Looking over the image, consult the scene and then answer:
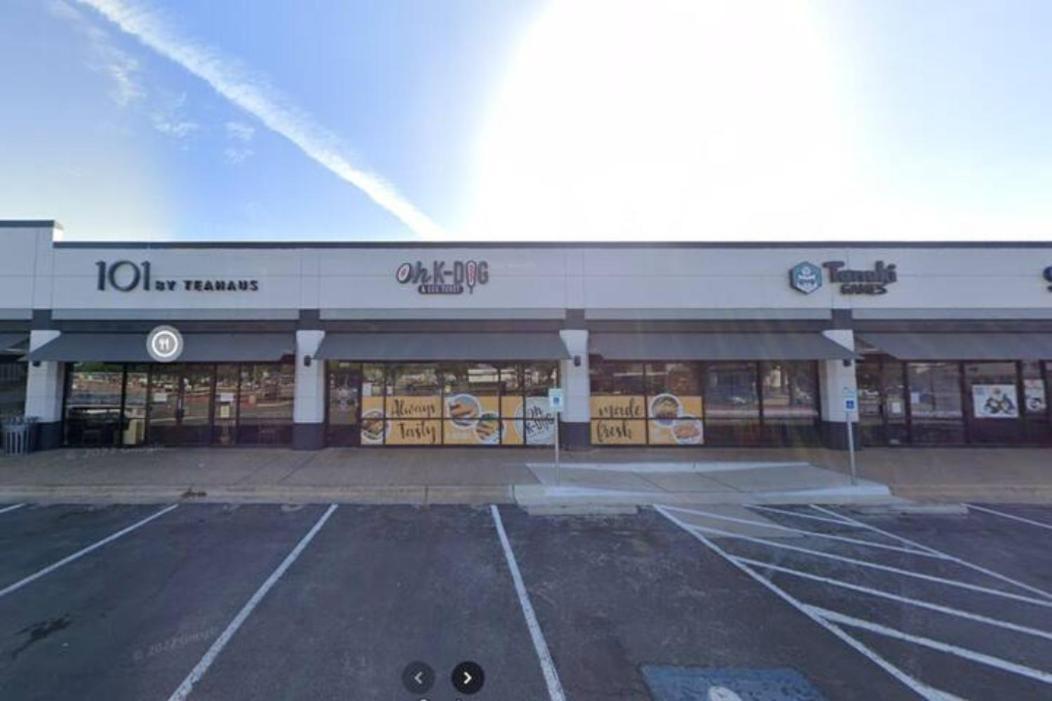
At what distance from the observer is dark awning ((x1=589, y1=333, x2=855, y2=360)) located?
1336 cm

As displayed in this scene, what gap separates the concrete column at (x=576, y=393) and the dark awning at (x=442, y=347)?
0.55 metres

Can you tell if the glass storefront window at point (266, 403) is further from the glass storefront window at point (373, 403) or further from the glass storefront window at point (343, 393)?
the glass storefront window at point (373, 403)

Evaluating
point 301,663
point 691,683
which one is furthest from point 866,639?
point 301,663

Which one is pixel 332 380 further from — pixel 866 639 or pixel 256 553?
pixel 866 639

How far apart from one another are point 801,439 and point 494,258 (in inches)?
433

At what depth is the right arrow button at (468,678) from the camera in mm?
3669

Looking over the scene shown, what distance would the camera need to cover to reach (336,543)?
22.8 ft

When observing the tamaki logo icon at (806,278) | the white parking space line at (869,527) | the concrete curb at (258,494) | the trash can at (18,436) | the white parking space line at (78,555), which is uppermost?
the tamaki logo icon at (806,278)

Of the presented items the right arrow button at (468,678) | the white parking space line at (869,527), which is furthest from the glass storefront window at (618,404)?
the right arrow button at (468,678)

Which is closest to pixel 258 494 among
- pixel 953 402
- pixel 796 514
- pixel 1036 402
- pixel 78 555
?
pixel 78 555

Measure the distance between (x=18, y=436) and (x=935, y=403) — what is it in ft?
87.9

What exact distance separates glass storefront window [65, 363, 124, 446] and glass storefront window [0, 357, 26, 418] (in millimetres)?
1622

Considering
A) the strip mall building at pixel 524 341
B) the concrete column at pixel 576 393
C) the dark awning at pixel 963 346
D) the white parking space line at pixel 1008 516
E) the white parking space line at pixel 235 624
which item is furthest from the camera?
the concrete column at pixel 576 393

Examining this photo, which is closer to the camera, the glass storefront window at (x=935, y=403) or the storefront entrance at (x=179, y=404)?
the storefront entrance at (x=179, y=404)
